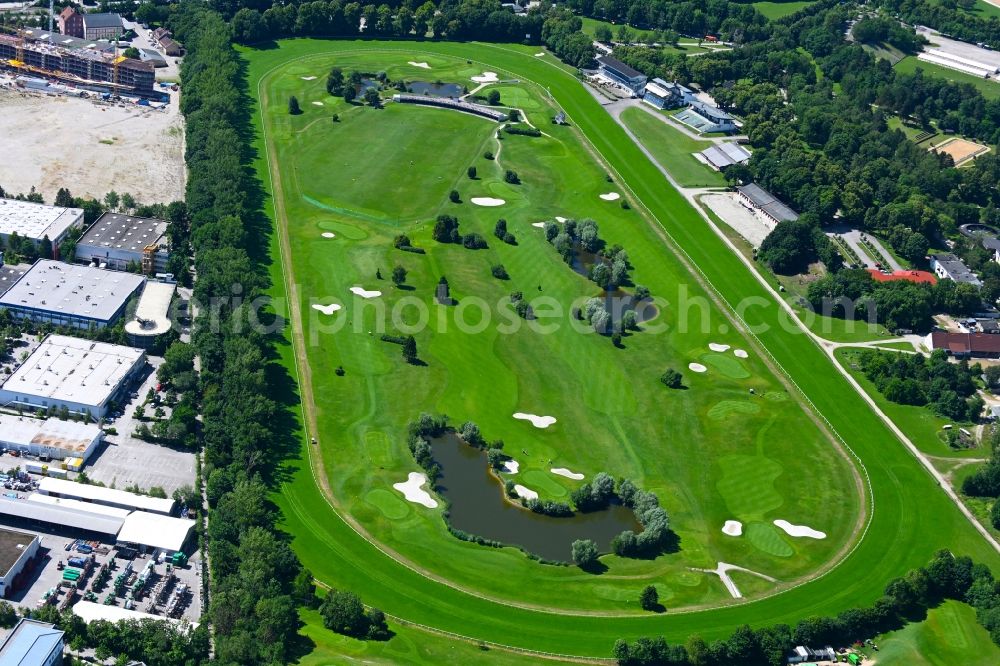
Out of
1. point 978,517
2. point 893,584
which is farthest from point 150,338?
point 978,517

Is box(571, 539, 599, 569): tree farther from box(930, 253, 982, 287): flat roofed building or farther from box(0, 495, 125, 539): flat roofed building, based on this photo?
box(930, 253, 982, 287): flat roofed building

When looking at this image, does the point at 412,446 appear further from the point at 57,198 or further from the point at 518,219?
the point at 57,198

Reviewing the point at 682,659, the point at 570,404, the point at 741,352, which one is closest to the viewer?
the point at 682,659

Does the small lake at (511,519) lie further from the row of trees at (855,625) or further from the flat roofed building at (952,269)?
the flat roofed building at (952,269)

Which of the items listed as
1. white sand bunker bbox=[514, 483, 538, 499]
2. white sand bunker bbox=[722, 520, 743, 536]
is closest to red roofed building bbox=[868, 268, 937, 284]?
white sand bunker bbox=[722, 520, 743, 536]

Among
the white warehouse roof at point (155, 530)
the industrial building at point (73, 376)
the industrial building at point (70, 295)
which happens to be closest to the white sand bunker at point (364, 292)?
the industrial building at point (70, 295)

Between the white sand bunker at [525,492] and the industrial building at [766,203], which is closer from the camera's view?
the white sand bunker at [525,492]
